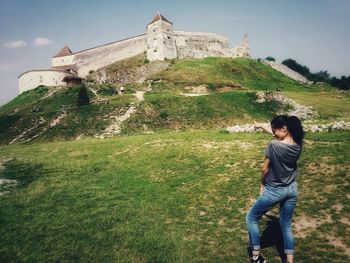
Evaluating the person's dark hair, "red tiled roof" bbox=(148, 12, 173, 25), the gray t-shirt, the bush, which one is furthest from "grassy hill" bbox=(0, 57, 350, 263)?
"red tiled roof" bbox=(148, 12, 173, 25)

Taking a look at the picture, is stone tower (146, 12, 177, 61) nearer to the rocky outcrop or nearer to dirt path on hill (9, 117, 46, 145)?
the rocky outcrop

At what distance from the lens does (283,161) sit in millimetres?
6090

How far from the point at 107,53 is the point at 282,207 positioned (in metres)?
75.9

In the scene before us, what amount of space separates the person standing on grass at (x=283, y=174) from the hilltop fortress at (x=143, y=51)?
211 ft

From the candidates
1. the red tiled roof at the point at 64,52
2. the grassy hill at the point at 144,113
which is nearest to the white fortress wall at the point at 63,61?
the red tiled roof at the point at 64,52

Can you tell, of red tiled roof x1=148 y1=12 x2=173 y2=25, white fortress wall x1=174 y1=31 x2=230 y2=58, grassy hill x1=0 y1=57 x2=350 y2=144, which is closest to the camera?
grassy hill x1=0 y1=57 x2=350 y2=144

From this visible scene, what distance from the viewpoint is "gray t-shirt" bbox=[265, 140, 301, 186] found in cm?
606

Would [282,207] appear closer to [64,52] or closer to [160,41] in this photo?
[160,41]

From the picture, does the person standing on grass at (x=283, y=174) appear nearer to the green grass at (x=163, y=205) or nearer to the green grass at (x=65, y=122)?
the green grass at (x=163, y=205)

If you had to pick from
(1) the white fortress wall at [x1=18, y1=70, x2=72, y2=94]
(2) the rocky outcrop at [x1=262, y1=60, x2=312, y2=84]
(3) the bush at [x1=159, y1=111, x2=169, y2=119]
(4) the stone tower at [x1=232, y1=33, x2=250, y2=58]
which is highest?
(4) the stone tower at [x1=232, y1=33, x2=250, y2=58]

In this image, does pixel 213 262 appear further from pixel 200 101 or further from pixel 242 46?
pixel 242 46

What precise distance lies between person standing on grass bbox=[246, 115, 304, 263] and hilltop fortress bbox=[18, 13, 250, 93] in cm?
6443

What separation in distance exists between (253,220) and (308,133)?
12.6 metres

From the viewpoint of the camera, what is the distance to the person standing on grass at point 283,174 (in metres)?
6.09
